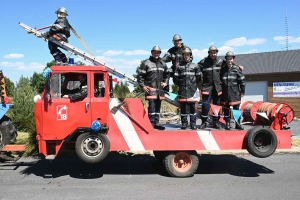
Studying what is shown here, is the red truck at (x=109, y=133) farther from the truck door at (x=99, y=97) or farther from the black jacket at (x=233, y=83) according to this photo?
the black jacket at (x=233, y=83)

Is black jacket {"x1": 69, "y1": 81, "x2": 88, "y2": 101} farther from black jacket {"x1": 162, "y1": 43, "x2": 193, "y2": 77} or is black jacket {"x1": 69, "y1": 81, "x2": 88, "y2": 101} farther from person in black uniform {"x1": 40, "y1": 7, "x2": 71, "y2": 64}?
black jacket {"x1": 162, "y1": 43, "x2": 193, "y2": 77}

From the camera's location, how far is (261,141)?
23.0ft

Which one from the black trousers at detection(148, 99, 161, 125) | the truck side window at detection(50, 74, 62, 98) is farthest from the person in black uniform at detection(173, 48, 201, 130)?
the truck side window at detection(50, 74, 62, 98)

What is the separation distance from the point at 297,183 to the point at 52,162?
569 centimetres

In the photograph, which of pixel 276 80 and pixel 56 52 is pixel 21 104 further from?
pixel 276 80

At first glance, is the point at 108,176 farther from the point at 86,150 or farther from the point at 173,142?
the point at 173,142

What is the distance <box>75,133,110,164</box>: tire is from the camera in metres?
6.50

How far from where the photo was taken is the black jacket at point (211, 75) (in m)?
7.76

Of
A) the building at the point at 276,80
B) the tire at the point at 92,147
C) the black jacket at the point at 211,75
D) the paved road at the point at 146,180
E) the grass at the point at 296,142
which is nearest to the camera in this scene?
the paved road at the point at 146,180

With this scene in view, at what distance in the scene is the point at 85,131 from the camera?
21.7 feet

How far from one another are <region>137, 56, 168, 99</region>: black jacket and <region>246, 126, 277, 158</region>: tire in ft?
6.95

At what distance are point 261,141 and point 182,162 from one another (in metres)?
1.74

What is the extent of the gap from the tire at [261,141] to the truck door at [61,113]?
10.8 feet

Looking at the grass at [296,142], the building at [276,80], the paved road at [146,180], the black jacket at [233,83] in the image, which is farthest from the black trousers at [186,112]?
the building at [276,80]
